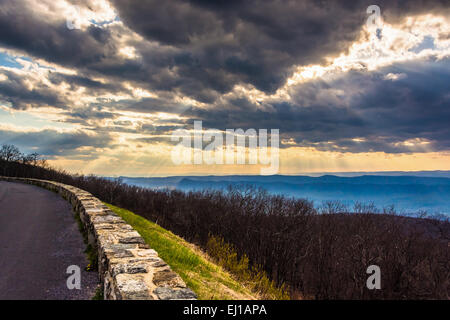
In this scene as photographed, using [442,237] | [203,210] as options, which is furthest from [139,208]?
[442,237]

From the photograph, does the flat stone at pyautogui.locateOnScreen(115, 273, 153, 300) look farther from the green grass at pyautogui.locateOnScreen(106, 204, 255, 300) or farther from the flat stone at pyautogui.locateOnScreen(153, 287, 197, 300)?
the green grass at pyautogui.locateOnScreen(106, 204, 255, 300)

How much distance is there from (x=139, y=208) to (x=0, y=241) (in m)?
18.6

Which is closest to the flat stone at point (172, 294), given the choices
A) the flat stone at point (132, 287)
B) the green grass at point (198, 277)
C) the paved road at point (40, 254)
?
the flat stone at point (132, 287)

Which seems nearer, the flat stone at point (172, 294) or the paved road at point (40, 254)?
the flat stone at point (172, 294)

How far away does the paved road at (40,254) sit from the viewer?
15.4ft

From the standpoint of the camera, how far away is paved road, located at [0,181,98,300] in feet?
15.4

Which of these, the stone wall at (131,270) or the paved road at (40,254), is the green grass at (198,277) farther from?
the paved road at (40,254)

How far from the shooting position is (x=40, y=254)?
621 centimetres

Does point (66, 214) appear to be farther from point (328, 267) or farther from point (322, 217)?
point (322, 217)

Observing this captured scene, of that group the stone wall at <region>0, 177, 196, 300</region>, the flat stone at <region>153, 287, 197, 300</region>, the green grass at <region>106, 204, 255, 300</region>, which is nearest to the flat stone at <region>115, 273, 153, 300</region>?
the stone wall at <region>0, 177, 196, 300</region>

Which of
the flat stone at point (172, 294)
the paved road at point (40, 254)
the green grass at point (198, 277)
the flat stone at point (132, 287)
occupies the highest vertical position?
the flat stone at point (132, 287)

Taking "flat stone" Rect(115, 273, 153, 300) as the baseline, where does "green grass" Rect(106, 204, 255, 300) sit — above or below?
below

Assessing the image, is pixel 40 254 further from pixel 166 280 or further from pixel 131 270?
pixel 166 280
